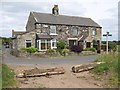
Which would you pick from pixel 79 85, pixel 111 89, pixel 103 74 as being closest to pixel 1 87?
pixel 79 85

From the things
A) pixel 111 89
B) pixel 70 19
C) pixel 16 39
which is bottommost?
pixel 111 89

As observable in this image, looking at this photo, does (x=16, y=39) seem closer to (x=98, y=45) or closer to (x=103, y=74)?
(x=98, y=45)

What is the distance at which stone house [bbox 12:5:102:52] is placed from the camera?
36031 millimetres

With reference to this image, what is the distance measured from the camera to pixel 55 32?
39188 mm

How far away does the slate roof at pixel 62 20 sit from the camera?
39.2 m

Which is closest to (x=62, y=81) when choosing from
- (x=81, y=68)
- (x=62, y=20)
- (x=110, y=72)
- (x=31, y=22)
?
(x=81, y=68)

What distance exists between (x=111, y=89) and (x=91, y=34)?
3477cm

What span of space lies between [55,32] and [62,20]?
3.84 meters

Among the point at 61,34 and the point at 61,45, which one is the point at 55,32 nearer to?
the point at 61,34

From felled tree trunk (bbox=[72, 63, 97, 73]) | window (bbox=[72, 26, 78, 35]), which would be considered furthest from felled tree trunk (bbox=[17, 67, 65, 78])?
window (bbox=[72, 26, 78, 35])

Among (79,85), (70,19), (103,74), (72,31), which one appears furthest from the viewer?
(70,19)

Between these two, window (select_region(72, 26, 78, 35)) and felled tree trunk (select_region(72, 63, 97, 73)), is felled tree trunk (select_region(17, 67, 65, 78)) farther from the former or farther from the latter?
window (select_region(72, 26, 78, 35))

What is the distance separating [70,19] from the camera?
44031 millimetres

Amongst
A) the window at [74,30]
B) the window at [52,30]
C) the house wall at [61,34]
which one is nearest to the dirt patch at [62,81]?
the house wall at [61,34]
